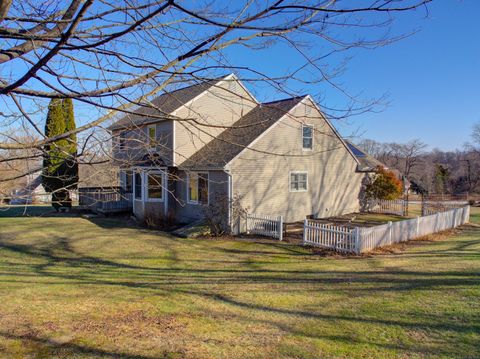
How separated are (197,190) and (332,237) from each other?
26.5 ft

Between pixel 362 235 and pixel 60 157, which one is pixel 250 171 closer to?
pixel 362 235

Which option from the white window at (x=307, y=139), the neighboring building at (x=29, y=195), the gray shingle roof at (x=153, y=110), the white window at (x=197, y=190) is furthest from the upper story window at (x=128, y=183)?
the neighboring building at (x=29, y=195)

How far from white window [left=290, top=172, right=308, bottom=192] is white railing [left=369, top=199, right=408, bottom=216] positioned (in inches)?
262

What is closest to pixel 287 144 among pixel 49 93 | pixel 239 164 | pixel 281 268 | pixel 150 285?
pixel 239 164

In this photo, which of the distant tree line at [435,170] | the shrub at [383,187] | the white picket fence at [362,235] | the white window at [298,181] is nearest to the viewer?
the white picket fence at [362,235]

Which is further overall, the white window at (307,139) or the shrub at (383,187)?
the shrub at (383,187)

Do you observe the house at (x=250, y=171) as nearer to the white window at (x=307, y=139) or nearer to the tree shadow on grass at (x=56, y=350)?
the white window at (x=307, y=139)

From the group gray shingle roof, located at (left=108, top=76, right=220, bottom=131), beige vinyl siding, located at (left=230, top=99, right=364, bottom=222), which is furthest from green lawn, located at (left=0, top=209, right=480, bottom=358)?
beige vinyl siding, located at (left=230, top=99, right=364, bottom=222)

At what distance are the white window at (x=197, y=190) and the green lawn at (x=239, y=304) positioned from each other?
17.9ft

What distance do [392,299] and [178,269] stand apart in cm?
575

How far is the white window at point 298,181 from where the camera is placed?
19359 millimetres

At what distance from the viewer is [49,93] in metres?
3.43

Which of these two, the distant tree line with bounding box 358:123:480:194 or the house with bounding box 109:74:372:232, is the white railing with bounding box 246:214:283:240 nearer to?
the house with bounding box 109:74:372:232

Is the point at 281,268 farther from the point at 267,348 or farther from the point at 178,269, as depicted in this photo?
the point at 267,348
